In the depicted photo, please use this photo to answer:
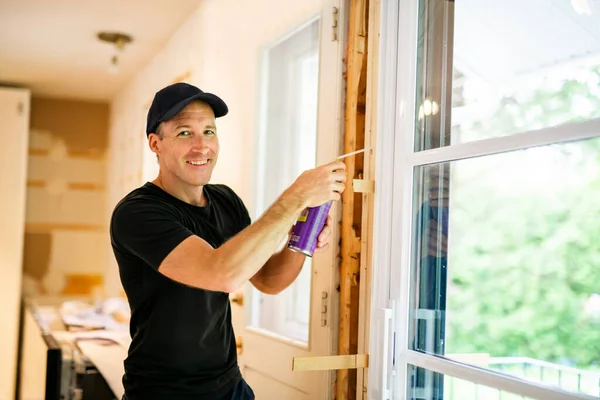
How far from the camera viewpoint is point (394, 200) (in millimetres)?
1988

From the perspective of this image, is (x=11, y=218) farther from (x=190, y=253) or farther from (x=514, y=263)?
(x=514, y=263)

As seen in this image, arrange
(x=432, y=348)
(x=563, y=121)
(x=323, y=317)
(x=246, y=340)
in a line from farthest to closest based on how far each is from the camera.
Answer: (x=246, y=340) → (x=323, y=317) → (x=432, y=348) → (x=563, y=121)

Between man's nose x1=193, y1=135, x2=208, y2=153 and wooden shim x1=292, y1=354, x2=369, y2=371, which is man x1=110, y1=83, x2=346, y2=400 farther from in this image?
wooden shim x1=292, y1=354, x2=369, y2=371

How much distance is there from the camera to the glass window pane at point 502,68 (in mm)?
1429

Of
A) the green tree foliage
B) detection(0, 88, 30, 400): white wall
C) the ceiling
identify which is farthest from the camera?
detection(0, 88, 30, 400): white wall

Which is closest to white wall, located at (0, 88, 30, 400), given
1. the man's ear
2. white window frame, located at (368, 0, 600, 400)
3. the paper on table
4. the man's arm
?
the paper on table

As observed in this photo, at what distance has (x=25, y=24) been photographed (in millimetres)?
4043

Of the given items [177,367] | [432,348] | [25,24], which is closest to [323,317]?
[432,348]

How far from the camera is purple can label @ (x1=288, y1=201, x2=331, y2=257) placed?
1756mm

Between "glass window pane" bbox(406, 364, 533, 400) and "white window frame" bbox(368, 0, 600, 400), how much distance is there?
0.02 m

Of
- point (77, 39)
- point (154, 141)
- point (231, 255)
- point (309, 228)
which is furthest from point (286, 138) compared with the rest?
point (77, 39)

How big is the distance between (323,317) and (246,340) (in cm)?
59

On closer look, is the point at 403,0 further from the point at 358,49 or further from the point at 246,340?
the point at 246,340

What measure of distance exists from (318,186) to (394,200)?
42 centimetres
